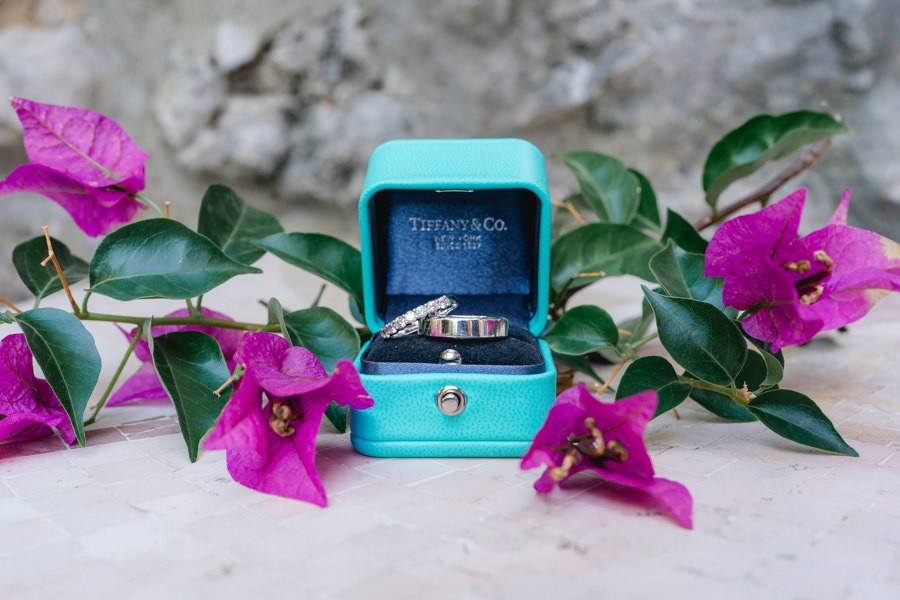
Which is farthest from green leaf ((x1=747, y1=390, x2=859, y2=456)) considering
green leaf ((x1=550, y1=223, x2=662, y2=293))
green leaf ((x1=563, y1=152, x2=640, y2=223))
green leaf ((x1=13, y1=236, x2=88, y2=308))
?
green leaf ((x1=13, y1=236, x2=88, y2=308))

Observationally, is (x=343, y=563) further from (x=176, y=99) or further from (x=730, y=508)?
(x=176, y=99)

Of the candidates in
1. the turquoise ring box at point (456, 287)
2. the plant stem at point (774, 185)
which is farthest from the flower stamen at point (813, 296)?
the plant stem at point (774, 185)

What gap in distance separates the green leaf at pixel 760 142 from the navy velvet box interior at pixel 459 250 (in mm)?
216

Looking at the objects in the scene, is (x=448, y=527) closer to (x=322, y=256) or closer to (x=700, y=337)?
(x=700, y=337)

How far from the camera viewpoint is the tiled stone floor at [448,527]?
1.51ft

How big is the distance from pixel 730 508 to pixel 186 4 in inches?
42.0

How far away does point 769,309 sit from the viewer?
0.65 m

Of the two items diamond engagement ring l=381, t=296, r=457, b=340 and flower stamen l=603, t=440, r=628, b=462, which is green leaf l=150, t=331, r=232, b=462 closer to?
diamond engagement ring l=381, t=296, r=457, b=340

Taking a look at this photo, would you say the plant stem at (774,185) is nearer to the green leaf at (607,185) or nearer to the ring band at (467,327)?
the green leaf at (607,185)

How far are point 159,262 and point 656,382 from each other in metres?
0.44

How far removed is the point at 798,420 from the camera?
2.12 ft

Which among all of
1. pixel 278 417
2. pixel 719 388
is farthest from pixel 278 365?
pixel 719 388

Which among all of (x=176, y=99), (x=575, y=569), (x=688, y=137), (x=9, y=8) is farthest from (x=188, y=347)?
(x=688, y=137)

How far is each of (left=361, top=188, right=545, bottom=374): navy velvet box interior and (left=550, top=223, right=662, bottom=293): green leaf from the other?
0.03 m
